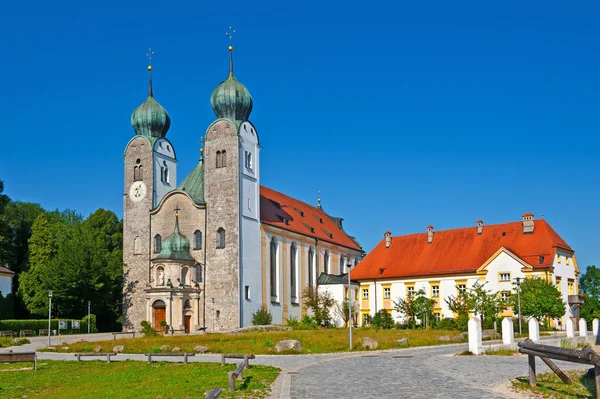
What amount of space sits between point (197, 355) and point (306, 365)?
341 inches

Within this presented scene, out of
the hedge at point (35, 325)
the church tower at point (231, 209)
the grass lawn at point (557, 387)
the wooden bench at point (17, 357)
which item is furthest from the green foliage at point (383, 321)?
the grass lawn at point (557, 387)

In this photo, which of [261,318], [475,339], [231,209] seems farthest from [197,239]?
[475,339]

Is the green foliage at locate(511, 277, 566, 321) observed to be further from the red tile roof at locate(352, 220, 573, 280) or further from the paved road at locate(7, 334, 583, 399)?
the paved road at locate(7, 334, 583, 399)

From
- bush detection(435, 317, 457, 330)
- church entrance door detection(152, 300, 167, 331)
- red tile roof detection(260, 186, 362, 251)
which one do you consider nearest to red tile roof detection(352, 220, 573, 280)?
bush detection(435, 317, 457, 330)

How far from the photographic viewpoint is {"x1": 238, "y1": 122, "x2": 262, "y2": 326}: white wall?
57.0m

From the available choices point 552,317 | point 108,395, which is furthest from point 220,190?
point 108,395

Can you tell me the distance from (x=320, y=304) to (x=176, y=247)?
1439cm

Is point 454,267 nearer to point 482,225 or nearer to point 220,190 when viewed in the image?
point 482,225

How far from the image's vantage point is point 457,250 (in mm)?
60000

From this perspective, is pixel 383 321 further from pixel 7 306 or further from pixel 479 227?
pixel 7 306

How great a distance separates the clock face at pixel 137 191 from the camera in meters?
62.8

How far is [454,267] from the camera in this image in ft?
190

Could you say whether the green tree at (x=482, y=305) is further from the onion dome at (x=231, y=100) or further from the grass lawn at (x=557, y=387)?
the grass lawn at (x=557, y=387)

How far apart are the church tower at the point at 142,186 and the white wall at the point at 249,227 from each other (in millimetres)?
8505
